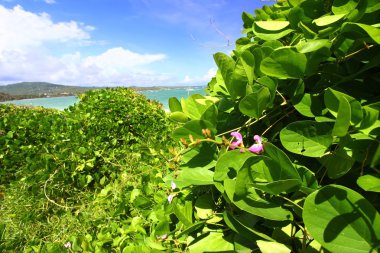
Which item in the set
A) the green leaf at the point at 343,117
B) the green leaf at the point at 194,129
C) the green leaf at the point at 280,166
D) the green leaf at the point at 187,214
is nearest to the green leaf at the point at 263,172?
the green leaf at the point at 280,166

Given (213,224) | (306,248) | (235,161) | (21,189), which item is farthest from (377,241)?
(21,189)

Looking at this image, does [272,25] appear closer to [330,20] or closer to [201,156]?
[330,20]

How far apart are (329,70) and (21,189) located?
3874 mm

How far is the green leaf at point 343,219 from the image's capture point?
45 cm

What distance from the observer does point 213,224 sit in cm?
78

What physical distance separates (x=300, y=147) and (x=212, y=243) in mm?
322

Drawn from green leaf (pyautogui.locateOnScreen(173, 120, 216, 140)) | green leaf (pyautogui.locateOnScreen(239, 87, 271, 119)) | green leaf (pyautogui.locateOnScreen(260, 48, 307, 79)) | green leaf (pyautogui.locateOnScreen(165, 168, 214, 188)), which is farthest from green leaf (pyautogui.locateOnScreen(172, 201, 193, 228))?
green leaf (pyautogui.locateOnScreen(260, 48, 307, 79))

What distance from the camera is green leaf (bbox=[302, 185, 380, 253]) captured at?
1.49 ft

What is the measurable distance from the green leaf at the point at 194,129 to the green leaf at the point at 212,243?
0.26 m

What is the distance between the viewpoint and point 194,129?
75cm

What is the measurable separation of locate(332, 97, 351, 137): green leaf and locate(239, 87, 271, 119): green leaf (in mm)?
185

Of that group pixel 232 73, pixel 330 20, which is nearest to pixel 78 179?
pixel 232 73

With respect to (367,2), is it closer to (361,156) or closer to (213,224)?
(361,156)

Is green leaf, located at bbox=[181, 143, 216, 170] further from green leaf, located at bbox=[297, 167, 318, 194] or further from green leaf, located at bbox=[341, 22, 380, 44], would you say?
green leaf, located at bbox=[341, 22, 380, 44]
